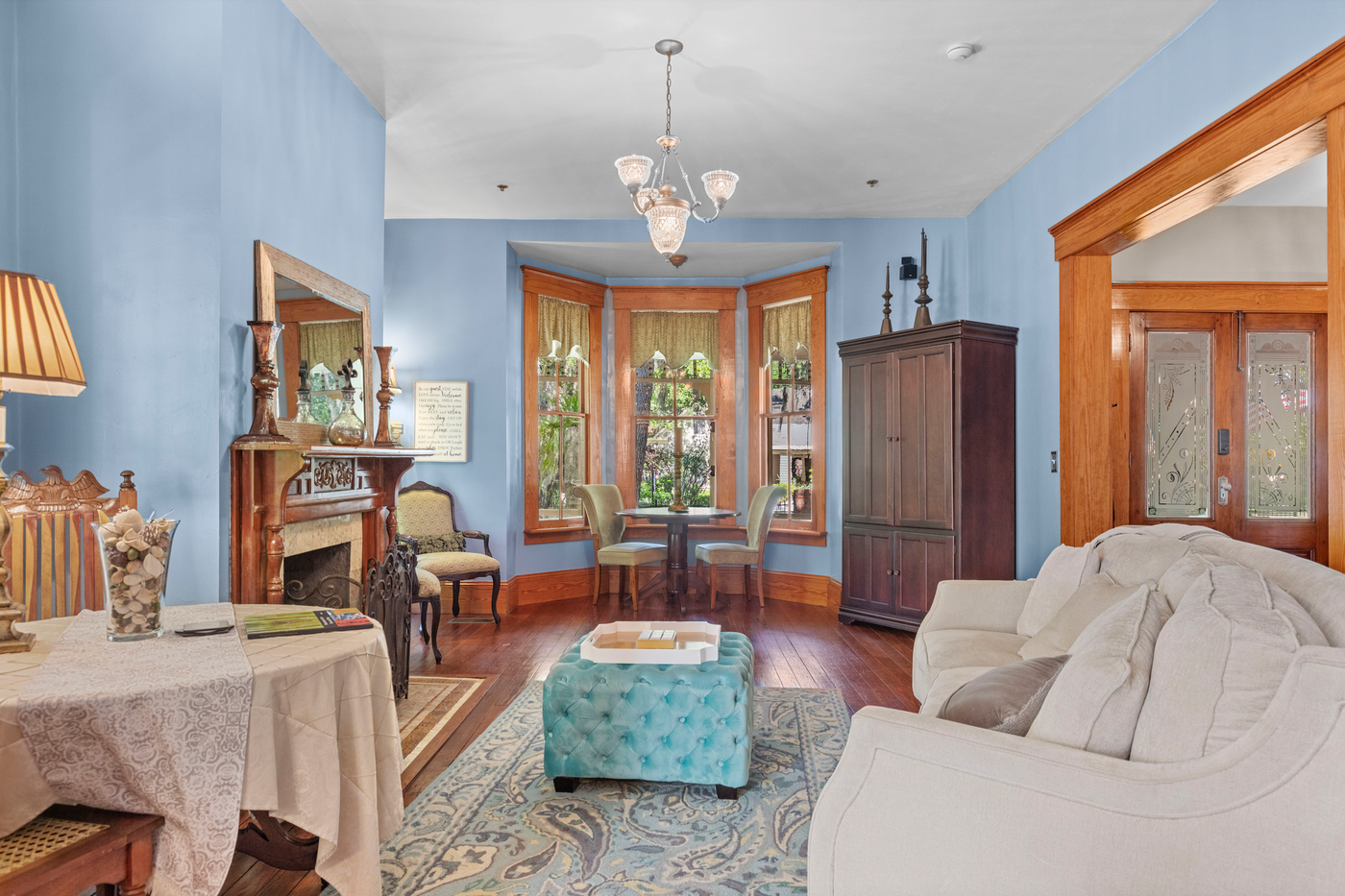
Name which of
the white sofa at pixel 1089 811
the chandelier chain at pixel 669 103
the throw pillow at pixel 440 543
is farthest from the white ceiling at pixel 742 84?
the white sofa at pixel 1089 811

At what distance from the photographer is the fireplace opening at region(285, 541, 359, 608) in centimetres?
337

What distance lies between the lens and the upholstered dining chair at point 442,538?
499 centimetres

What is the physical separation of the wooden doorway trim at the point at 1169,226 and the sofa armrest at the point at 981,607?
3.41 feet

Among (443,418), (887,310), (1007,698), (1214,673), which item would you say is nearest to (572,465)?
(443,418)

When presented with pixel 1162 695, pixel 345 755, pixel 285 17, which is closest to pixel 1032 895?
pixel 1162 695

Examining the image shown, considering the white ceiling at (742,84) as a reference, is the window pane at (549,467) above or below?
below

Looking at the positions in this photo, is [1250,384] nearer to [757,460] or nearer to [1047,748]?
[757,460]

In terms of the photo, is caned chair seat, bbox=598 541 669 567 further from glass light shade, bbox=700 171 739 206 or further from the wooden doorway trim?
glass light shade, bbox=700 171 739 206

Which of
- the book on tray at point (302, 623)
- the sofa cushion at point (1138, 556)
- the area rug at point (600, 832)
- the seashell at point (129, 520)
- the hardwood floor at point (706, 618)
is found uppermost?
the seashell at point (129, 520)

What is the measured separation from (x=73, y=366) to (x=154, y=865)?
1.17 m

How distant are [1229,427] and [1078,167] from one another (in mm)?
2156

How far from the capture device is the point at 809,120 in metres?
4.18

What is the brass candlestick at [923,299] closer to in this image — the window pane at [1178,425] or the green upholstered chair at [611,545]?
the window pane at [1178,425]

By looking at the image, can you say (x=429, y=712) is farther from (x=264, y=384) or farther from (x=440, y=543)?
(x=440, y=543)
